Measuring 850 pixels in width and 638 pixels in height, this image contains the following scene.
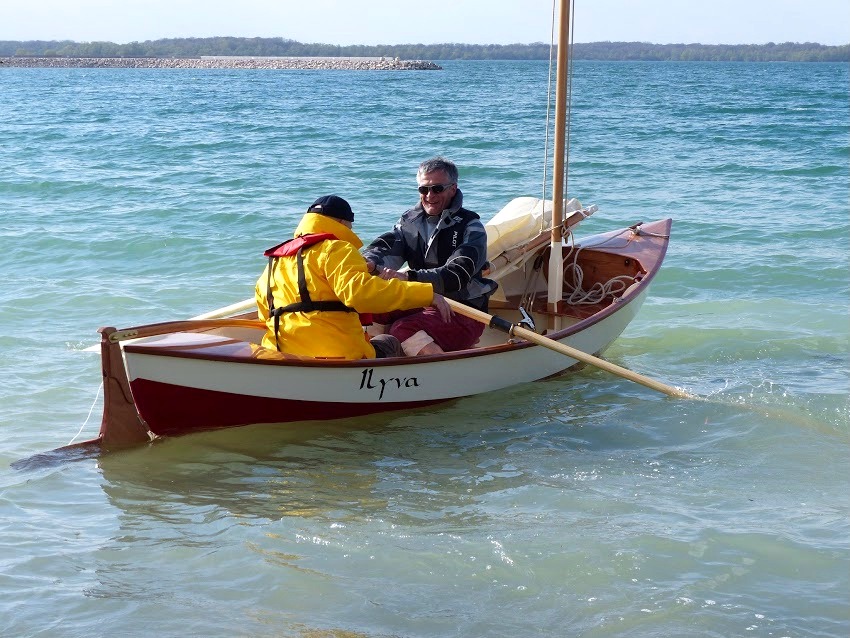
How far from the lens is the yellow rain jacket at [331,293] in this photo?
5402 mm

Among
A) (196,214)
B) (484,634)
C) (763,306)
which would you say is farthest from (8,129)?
(484,634)

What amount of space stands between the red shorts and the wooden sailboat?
273 mm

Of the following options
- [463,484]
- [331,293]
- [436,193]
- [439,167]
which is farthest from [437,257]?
[463,484]

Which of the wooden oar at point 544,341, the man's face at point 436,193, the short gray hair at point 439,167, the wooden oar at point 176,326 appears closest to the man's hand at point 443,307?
the wooden oar at point 544,341

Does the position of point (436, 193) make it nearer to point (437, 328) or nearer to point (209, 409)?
point (437, 328)

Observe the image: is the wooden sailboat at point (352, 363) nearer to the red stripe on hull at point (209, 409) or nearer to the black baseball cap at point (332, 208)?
the red stripe on hull at point (209, 409)

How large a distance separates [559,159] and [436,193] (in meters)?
1.25

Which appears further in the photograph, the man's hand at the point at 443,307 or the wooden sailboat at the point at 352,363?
the man's hand at the point at 443,307

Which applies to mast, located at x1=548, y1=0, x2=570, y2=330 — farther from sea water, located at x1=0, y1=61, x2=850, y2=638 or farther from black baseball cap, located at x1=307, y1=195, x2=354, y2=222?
black baseball cap, located at x1=307, y1=195, x2=354, y2=222

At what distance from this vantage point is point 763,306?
32.8ft

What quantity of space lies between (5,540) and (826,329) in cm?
694

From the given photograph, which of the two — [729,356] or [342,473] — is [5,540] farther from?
[729,356]

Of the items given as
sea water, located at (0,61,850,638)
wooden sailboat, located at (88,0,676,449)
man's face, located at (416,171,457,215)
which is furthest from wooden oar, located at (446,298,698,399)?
man's face, located at (416,171,457,215)

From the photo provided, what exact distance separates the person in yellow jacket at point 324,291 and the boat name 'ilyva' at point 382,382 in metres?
0.14
